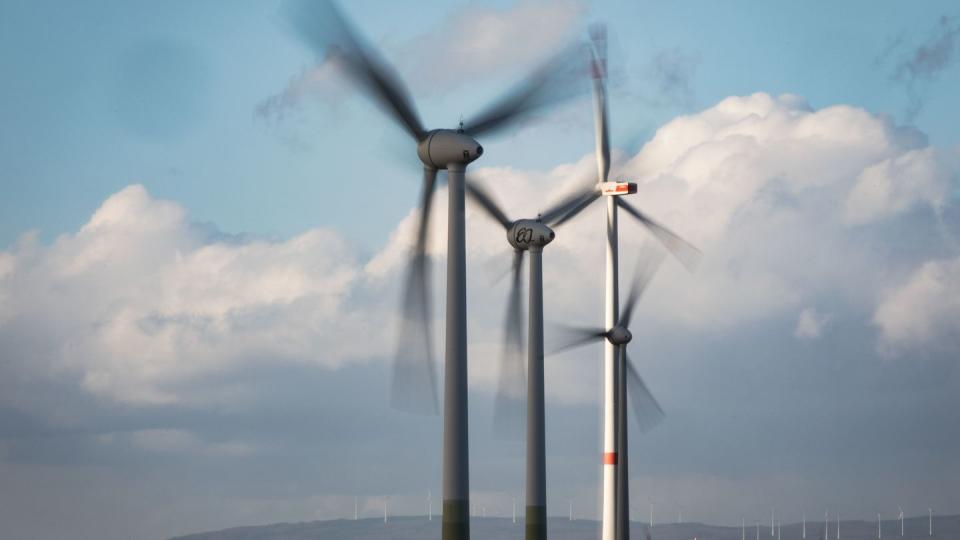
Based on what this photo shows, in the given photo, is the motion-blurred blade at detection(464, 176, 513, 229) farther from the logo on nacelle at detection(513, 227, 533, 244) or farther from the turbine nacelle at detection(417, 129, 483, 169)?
the turbine nacelle at detection(417, 129, 483, 169)

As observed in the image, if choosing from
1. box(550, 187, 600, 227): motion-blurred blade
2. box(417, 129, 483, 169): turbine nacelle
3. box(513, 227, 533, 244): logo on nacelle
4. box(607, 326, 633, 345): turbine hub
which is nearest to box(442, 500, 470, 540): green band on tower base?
box(417, 129, 483, 169): turbine nacelle

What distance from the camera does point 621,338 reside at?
8688 centimetres

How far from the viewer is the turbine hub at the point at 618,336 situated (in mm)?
86812

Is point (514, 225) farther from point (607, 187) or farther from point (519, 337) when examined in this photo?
point (607, 187)

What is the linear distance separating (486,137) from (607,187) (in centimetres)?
3330

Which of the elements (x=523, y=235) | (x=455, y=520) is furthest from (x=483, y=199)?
(x=455, y=520)

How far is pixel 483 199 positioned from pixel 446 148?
47.3 ft

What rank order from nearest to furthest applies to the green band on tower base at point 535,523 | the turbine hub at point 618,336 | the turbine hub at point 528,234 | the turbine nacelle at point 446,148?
1. the turbine nacelle at point 446,148
2. the green band on tower base at point 535,523
3. the turbine hub at point 528,234
4. the turbine hub at point 618,336

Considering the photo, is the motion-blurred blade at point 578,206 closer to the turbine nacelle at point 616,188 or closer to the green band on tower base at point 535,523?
the turbine nacelle at point 616,188

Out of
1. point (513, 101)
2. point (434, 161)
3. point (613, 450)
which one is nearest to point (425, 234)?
point (434, 161)

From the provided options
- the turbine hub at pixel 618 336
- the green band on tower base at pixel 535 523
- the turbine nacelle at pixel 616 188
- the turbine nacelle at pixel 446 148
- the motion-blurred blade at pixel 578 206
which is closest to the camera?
the turbine nacelle at pixel 446 148

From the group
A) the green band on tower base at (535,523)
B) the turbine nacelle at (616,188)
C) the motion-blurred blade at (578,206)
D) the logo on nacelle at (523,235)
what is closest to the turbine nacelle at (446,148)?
the logo on nacelle at (523,235)

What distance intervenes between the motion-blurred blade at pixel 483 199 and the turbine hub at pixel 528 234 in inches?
32.9

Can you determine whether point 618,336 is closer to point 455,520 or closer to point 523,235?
point 523,235
